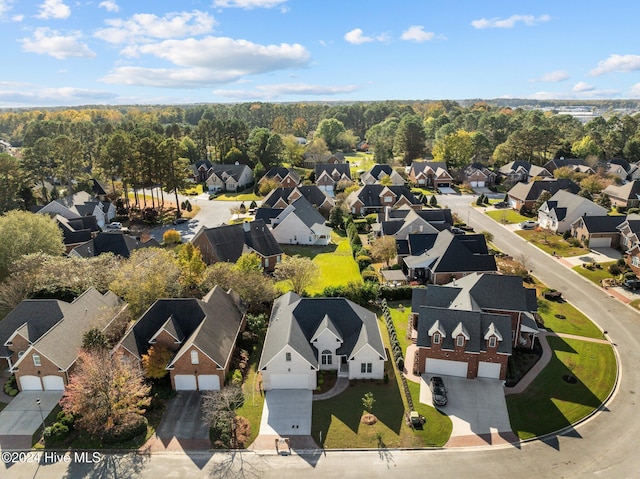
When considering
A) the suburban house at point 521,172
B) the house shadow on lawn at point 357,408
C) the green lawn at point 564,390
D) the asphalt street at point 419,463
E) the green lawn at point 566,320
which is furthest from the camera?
the suburban house at point 521,172

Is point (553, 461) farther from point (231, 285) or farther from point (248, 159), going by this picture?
point (248, 159)

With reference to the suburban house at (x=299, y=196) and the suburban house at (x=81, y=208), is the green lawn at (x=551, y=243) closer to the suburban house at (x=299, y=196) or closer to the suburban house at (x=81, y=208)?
the suburban house at (x=299, y=196)

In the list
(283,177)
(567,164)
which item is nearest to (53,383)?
(283,177)

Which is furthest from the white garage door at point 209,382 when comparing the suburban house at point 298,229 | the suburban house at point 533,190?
the suburban house at point 533,190

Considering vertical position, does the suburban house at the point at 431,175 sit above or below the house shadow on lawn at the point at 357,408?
above

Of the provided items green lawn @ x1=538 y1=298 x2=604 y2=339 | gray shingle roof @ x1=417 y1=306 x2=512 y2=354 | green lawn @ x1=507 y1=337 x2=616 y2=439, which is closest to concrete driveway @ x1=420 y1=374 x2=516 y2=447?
green lawn @ x1=507 y1=337 x2=616 y2=439


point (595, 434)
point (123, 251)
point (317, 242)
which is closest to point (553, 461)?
point (595, 434)

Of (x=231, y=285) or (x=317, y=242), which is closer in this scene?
(x=231, y=285)
